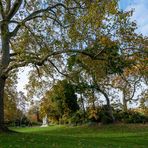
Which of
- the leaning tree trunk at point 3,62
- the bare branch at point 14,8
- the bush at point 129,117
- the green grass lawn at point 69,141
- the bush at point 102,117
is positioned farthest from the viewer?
the bush at point 129,117

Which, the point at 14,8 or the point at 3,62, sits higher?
the point at 14,8

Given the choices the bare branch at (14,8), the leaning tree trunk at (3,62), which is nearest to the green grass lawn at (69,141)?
the leaning tree trunk at (3,62)

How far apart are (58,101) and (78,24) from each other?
2922 centimetres

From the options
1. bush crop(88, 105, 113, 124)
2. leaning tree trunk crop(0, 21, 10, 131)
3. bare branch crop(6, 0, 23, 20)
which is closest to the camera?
bare branch crop(6, 0, 23, 20)

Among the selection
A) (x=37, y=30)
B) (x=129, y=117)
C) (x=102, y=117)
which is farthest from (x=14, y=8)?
(x=129, y=117)

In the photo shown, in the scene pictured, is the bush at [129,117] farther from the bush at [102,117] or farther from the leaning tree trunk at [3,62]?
the leaning tree trunk at [3,62]

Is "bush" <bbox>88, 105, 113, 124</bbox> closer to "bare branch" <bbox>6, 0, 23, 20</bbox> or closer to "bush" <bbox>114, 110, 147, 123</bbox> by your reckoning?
"bush" <bbox>114, 110, 147, 123</bbox>

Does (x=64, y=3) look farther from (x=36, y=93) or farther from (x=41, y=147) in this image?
(x=41, y=147)

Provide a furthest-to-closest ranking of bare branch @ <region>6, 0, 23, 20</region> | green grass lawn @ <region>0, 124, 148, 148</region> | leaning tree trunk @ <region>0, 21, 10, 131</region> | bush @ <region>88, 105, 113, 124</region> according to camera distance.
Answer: bush @ <region>88, 105, 113, 124</region>, leaning tree trunk @ <region>0, 21, 10, 131</region>, bare branch @ <region>6, 0, 23, 20</region>, green grass lawn @ <region>0, 124, 148, 148</region>

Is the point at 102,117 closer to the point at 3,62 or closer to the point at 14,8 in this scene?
the point at 3,62

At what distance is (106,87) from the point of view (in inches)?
1631

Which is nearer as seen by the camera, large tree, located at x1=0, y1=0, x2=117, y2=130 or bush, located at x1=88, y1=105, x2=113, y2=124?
large tree, located at x1=0, y1=0, x2=117, y2=130

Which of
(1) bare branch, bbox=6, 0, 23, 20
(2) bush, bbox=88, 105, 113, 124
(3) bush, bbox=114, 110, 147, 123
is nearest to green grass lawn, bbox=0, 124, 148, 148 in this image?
(1) bare branch, bbox=6, 0, 23, 20

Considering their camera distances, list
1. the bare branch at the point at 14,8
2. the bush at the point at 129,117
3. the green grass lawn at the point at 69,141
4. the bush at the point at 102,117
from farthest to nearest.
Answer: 1. the bush at the point at 129,117
2. the bush at the point at 102,117
3. the bare branch at the point at 14,8
4. the green grass lawn at the point at 69,141
